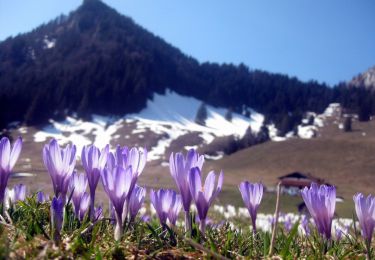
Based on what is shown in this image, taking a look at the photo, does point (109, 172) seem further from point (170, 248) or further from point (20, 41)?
point (20, 41)

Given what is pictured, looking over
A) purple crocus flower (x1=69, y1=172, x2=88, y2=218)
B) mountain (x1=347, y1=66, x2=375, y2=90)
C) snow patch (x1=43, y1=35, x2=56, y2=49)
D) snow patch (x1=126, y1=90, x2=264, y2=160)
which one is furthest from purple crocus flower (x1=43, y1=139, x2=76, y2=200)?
mountain (x1=347, y1=66, x2=375, y2=90)

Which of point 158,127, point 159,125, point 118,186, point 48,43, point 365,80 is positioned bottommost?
point 158,127

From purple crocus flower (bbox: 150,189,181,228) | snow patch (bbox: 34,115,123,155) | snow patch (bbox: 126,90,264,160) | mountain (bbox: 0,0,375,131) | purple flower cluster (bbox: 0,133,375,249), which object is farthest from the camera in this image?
mountain (bbox: 0,0,375,131)

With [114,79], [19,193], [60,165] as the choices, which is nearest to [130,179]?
[60,165]

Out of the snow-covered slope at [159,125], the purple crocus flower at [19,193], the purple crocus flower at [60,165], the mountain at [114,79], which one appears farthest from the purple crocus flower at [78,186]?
the snow-covered slope at [159,125]

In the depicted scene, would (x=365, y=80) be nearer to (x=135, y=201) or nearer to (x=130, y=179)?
(x=135, y=201)

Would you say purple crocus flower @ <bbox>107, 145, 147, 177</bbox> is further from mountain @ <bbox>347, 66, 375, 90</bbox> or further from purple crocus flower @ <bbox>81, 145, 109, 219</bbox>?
mountain @ <bbox>347, 66, 375, 90</bbox>
